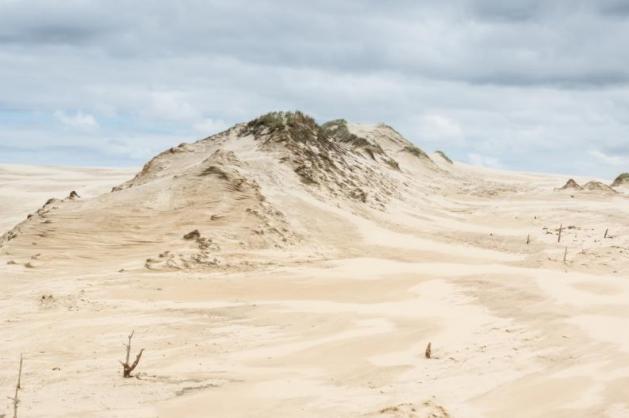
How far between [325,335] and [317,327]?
25.4 inches

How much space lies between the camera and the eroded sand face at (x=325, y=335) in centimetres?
797

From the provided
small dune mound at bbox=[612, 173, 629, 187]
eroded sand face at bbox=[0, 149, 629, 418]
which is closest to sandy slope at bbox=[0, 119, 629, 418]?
eroded sand face at bbox=[0, 149, 629, 418]

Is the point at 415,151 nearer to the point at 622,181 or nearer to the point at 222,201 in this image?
the point at 622,181

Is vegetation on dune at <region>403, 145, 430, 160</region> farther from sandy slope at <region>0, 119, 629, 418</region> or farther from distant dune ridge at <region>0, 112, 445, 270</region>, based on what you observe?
sandy slope at <region>0, 119, 629, 418</region>

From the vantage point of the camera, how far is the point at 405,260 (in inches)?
823

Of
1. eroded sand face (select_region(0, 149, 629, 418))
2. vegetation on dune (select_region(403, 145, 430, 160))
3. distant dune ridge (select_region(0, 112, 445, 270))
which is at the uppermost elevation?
vegetation on dune (select_region(403, 145, 430, 160))

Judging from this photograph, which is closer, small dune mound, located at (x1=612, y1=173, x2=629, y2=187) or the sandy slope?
the sandy slope

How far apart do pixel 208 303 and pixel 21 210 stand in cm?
2765

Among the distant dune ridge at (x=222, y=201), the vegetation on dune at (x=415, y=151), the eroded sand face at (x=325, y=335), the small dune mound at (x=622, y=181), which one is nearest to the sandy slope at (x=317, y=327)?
the eroded sand face at (x=325, y=335)

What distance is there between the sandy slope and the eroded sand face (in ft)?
0.12

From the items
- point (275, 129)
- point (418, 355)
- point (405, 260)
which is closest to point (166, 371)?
point (418, 355)

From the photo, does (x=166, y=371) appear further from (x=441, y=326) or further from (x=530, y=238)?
(x=530, y=238)

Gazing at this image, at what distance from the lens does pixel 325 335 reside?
453 inches

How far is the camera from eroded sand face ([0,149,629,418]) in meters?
7.97
